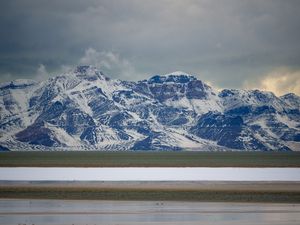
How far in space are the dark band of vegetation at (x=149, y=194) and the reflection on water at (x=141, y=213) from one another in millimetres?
3850

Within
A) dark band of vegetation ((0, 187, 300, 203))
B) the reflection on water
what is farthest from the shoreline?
the reflection on water

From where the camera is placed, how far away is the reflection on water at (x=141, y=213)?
37.3m

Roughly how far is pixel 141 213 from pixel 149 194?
53.2 ft

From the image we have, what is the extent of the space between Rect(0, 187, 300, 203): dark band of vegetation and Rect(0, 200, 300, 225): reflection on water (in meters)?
Answer: 3.85

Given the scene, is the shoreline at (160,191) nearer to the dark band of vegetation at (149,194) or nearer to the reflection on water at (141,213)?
the dark band of vegetation at (149,194)

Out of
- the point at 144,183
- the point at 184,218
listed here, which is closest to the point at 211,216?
the point at 184,218

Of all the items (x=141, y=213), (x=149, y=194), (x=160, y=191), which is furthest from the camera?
(x=160, y=191)

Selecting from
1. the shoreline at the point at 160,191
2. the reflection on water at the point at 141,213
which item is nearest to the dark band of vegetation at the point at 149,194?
the shoreline at the point at 160,191

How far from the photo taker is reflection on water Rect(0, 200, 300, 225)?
1470 inches

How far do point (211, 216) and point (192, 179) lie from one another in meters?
37.3

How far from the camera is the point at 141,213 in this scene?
4147cm

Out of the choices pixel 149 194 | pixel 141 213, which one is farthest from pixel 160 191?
Answer: pixel 141 213

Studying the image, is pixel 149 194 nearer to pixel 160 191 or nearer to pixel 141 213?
pixel 160 191

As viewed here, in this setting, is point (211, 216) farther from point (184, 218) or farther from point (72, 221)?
point (72, 221)
